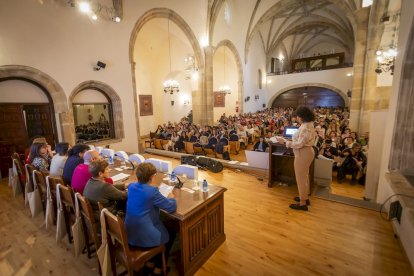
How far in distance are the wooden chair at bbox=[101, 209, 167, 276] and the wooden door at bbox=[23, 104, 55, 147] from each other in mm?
5511

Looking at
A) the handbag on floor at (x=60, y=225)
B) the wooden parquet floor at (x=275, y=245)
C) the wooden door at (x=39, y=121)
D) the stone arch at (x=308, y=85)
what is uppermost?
the stone arch at (x=308, y=85)

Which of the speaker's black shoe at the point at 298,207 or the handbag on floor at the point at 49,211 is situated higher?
the handbag on floor at the point at 49,211

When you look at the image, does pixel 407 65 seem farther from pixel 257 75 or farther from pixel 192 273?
pixel 257 75

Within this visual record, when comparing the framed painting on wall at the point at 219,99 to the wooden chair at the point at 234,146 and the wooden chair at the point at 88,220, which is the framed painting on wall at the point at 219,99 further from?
the wooden chair at the point at 88,220

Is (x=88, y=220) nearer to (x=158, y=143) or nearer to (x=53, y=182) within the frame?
(x=53, y=182)

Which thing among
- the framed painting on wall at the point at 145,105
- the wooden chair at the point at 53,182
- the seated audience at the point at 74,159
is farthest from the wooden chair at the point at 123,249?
the framed painting on wall at the point at 145,105

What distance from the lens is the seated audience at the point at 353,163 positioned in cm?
483

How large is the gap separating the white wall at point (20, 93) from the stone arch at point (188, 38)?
2.75 meters

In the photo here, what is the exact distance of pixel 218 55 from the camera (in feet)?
45.0

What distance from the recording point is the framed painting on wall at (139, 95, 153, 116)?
12.2 metres

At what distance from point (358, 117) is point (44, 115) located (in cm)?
1179

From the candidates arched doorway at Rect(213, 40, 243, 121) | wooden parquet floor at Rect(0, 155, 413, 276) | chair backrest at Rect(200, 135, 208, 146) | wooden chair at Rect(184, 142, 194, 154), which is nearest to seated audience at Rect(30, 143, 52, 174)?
wooden parquet floor at Rect(0, 155, 413, 276)

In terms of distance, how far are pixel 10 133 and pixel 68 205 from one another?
452 centimetres

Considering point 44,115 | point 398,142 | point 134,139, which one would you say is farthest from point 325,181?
point 44,115
